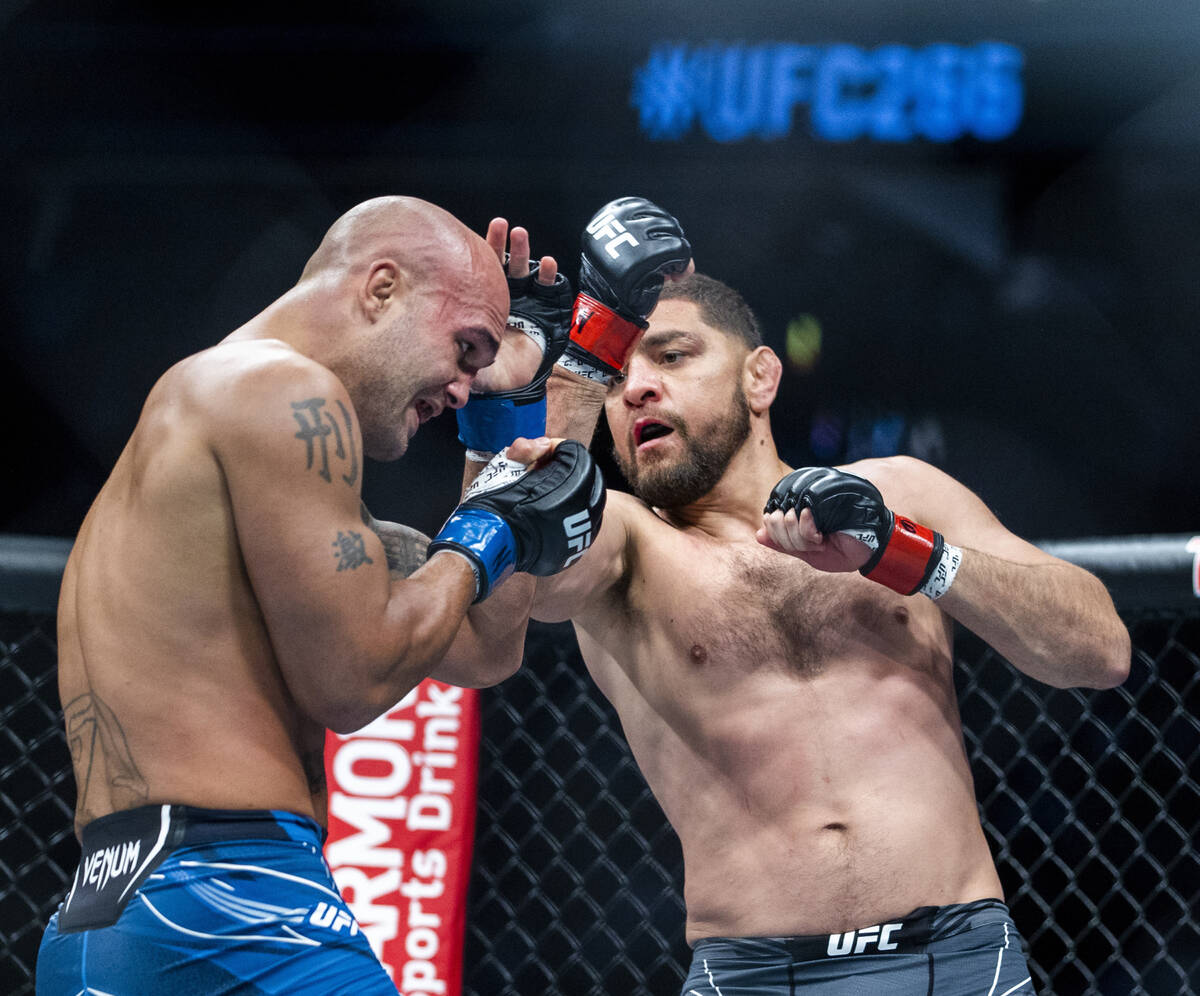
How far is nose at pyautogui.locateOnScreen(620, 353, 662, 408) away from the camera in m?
2.09

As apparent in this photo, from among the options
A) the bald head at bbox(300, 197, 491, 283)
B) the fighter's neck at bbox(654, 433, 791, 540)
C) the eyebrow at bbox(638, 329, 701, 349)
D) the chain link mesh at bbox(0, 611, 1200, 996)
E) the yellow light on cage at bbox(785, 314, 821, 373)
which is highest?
the bald head at bbox(300, 197, 491, 283)

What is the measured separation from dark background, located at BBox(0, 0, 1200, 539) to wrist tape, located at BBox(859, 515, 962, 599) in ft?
9.42

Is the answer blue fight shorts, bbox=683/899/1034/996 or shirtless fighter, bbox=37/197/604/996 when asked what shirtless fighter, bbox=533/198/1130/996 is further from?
shirtless fighter, bbox=37/197/604/996

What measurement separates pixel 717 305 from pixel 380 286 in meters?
1.00

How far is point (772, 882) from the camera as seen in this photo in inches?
66.4

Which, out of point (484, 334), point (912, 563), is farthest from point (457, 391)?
point (912, 563)

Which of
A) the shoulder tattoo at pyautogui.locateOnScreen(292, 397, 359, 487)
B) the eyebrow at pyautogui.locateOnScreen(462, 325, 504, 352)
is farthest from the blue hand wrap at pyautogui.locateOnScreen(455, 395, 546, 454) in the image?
the shoulder tattoo at pyautogui.locateOnScreen(292, 397, 359, 487)

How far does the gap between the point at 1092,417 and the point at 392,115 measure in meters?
2.92

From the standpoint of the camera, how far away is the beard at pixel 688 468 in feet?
6.82

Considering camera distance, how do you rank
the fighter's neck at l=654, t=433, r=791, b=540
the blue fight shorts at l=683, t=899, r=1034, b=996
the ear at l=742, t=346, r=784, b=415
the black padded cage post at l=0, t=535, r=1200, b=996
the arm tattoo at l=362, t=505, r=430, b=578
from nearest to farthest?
1. the arm tattoo at l=362, t=505, r=430, b=578
2. the blue fight shorts at l=683, t=899, r=1034, b=996
3. the fighter's neck at l=654, t=433, r=791, b=540
4. the ear at l=742, t=346, r=784, b=415
5. the black padded cage post at l=0, t=535, r=1200, b=996

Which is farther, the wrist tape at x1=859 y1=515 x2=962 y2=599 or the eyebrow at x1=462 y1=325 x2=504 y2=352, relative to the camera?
the wrist tape at x1=859 y1=515 x2=962 y2=599

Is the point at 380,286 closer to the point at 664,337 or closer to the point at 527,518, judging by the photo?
the point at 527,518

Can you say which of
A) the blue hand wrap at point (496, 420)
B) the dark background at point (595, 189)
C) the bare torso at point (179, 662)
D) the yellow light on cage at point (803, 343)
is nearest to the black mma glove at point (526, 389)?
the blue hand wrap at point (496, 420)

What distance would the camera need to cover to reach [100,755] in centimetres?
114
